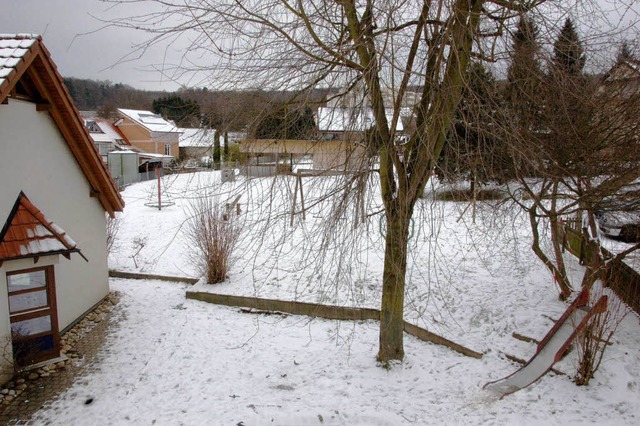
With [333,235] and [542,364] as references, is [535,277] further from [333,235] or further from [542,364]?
[333,235]

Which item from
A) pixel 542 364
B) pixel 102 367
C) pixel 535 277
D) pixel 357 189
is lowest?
pixel 102 367

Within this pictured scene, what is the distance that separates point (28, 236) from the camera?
6395mm

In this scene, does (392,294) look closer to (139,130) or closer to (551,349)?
(551,349)

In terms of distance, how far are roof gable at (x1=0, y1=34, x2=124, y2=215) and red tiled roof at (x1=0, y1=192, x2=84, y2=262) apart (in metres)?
1.72

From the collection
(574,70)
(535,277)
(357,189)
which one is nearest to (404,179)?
(357,189)

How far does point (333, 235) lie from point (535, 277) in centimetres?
539

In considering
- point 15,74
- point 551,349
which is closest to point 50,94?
point 15,74

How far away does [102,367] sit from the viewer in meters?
6.81

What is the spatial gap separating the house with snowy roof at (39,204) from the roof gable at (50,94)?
0.6 inches

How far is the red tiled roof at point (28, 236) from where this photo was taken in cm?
611

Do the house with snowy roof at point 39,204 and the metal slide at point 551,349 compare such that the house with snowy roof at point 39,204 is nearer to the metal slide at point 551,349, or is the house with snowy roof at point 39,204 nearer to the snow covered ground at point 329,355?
the snow covered ground at point 329,355

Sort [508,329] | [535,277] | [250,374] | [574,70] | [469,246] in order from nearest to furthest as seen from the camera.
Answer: [574,70]
[250,374]
[508,329]
[535,277]
[469,246]

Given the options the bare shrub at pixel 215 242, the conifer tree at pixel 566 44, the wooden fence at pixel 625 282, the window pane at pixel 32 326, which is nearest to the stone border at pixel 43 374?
the window pane at pixel 32 326

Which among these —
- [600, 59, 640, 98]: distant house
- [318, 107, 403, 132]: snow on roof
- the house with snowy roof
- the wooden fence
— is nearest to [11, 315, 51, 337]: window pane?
the house with snowy roof
